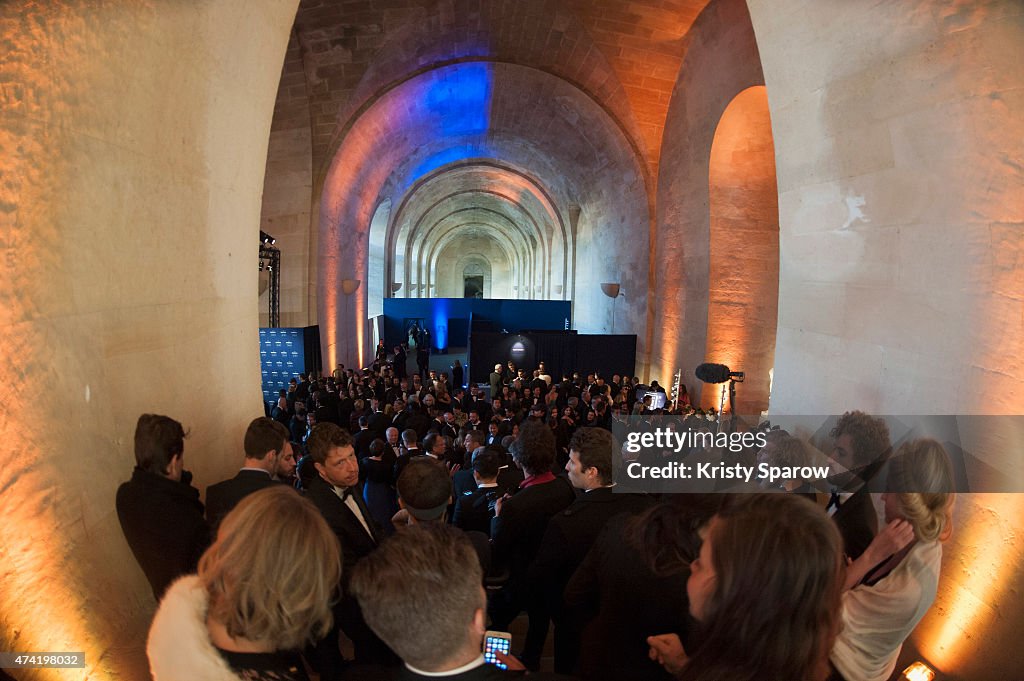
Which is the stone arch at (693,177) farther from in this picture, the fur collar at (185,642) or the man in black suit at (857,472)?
the fur collar at (185,642)

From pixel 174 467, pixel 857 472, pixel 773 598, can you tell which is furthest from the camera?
pixel 857 472

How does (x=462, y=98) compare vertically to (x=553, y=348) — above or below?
above

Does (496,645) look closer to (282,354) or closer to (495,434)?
(495,434)

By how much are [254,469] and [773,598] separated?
210cm

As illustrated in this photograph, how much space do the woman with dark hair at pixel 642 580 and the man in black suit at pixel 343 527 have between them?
0.82 meters

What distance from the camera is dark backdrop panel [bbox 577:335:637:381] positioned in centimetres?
1255

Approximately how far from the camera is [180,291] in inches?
101

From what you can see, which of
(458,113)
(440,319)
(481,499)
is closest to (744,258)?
(481,499)

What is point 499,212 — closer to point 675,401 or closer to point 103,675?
point 675,401

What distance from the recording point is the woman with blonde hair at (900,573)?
163 cm

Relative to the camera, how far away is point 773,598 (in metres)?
1.06

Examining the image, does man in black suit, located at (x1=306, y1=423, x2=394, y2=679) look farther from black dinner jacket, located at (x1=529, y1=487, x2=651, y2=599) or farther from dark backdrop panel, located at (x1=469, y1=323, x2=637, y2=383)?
dark backdrop panel, located at (x1=469, y1=323, x2=637, y2=383)

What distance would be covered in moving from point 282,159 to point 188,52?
345 inches

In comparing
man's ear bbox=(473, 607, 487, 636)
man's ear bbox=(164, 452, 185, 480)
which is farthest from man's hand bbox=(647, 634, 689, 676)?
man's ear bbox=(164, 452, 185, 480)
